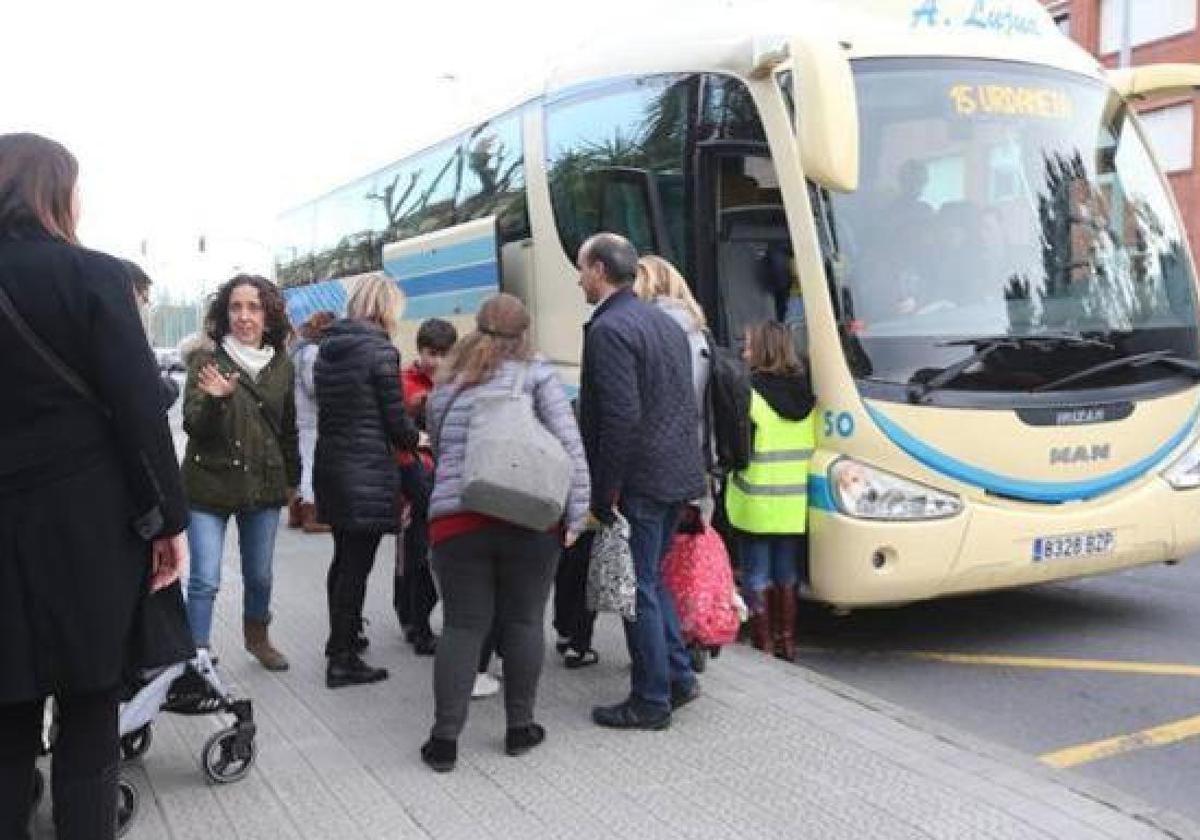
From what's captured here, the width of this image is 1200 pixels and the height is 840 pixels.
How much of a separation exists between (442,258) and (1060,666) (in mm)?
5659

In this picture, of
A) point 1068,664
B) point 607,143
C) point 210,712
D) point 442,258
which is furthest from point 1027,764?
point 442,258

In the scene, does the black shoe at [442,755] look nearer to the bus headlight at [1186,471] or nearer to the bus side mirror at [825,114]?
the bus side mirror at [825,114]

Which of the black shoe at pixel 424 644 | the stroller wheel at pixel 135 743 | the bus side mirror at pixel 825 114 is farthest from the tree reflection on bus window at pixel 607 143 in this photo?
the stroller wheel at pixel 135 743

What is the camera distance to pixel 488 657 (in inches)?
210

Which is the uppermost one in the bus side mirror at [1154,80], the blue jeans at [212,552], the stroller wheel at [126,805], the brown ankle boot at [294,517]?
the bus side mirror at [1154,80]

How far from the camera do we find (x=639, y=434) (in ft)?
15.4

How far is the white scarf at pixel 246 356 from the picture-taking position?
5312 millimetres

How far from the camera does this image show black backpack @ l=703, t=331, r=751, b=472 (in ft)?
17.0

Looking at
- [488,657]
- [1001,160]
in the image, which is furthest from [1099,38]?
[488,657]

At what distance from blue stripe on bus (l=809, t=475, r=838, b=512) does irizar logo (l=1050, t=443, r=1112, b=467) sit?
1.13 meters

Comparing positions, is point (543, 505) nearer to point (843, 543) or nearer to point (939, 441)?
point (843, 543)

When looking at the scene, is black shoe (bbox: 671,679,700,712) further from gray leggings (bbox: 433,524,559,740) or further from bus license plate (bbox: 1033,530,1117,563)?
bus license plate (bbox: 1033,530,1117,563)

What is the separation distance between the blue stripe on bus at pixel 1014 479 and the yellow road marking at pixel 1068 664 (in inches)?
32.0

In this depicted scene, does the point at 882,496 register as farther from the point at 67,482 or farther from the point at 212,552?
→ the point at 67,482
